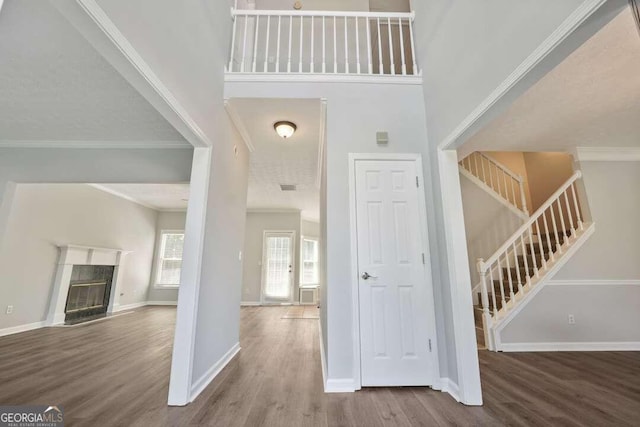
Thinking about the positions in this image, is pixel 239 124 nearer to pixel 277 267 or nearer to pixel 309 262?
pixel 277 267

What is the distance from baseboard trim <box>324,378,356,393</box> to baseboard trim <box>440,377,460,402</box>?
76cm

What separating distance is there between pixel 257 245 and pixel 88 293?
390 cm

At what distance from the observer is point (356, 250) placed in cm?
243

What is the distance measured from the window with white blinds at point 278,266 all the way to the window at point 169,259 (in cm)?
254

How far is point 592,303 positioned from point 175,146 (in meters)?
5.86

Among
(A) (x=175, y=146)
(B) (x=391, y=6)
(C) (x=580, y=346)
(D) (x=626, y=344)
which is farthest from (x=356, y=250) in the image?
(B) (x=391, y=6)

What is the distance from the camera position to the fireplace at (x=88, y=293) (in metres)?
5.05

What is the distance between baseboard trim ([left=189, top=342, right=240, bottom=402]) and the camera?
2.08 metres

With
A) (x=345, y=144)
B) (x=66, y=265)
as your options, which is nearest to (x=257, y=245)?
(x=66, y=265)

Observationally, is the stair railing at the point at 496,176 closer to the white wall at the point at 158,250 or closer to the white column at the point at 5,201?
the white column at the point at 5,201

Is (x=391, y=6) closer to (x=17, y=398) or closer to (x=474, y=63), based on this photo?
(x=474, y=63)

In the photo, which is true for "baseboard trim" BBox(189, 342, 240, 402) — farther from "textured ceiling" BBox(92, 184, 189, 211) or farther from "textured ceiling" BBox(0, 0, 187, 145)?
"textured ceiling" BBox(92, 184, 189, 211)

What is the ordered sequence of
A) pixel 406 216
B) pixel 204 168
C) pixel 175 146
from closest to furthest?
1. pixel 204 168
2. pixel 406 216
3. pixel 175 146

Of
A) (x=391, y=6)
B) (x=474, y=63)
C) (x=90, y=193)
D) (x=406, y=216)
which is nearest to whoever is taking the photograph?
(x=474, y=63)
